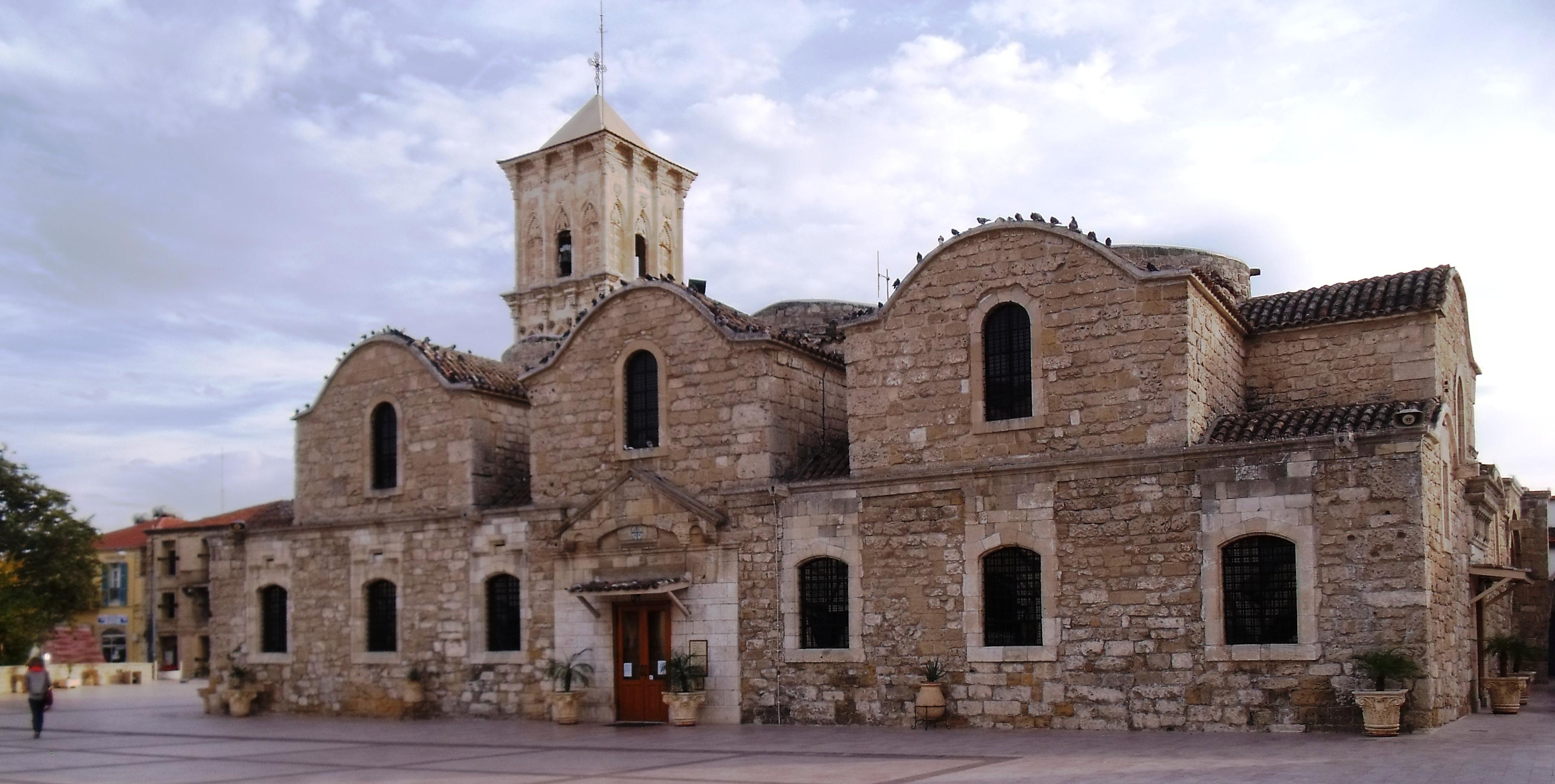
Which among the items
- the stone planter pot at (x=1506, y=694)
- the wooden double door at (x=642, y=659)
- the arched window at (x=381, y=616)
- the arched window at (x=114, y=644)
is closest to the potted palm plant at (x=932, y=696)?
the wooden double door at (x=642, y=659)

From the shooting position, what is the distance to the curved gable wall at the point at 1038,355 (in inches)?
638

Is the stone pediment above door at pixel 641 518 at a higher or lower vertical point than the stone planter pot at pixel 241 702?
higher

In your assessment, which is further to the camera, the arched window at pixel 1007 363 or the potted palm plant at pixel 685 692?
the potted palm plant at pixel 685 692

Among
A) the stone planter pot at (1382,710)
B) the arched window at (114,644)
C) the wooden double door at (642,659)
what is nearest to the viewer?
the stone planter pot at (1382,710)

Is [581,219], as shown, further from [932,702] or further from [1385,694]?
[1385,694]

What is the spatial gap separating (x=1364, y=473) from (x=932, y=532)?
5.34 meters

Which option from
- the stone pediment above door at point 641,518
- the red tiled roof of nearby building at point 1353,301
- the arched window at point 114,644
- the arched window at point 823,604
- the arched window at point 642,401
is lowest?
the arched window at point 114,644

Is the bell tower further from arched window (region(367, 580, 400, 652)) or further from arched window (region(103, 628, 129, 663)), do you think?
arched window (region(103, 628, 129, 663))

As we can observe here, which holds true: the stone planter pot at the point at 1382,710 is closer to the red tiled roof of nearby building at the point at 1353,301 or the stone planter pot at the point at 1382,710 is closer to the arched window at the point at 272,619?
the red tiled roof of nearby building at the point at 1353,301

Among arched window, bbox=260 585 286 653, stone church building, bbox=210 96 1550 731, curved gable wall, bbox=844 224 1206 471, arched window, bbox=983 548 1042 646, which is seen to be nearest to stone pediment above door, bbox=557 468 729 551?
stone church building, bbox=210 96 1550 731

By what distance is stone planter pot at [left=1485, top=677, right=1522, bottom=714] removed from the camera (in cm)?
1730

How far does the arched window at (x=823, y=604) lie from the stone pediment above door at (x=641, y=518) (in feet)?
5.13

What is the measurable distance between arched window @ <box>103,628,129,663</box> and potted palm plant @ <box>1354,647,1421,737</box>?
6027 centimetres

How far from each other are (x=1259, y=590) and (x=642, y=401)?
9.57m
